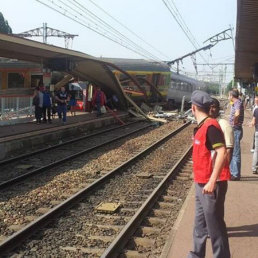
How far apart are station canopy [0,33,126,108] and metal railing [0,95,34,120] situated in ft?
5.44

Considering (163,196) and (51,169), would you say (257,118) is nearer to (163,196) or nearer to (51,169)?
(163,196)

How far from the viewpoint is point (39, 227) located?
20.7 feet

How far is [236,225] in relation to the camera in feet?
19.5

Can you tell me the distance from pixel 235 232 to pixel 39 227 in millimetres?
2662

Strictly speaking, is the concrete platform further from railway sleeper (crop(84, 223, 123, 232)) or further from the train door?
the train door

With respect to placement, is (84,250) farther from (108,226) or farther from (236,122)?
(236,122)

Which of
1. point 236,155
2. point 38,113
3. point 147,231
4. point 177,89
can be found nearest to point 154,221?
point 147,231

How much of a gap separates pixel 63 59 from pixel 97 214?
13838 mm

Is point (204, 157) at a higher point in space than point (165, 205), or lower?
higher

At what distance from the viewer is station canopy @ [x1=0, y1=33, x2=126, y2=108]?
47.7 feet

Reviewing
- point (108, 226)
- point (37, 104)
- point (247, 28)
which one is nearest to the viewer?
point (108, 226)

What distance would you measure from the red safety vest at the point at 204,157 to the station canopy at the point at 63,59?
31.1ft

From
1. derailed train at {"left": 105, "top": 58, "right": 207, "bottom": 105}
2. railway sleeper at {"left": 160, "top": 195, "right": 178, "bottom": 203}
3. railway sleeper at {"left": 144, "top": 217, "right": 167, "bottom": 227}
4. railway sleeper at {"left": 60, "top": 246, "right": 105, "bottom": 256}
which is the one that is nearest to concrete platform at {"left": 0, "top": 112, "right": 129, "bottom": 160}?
railway sleeper at {"left": 160, "top": 195, "right": 178, "bottom": 203}

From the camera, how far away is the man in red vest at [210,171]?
4.08 metres
